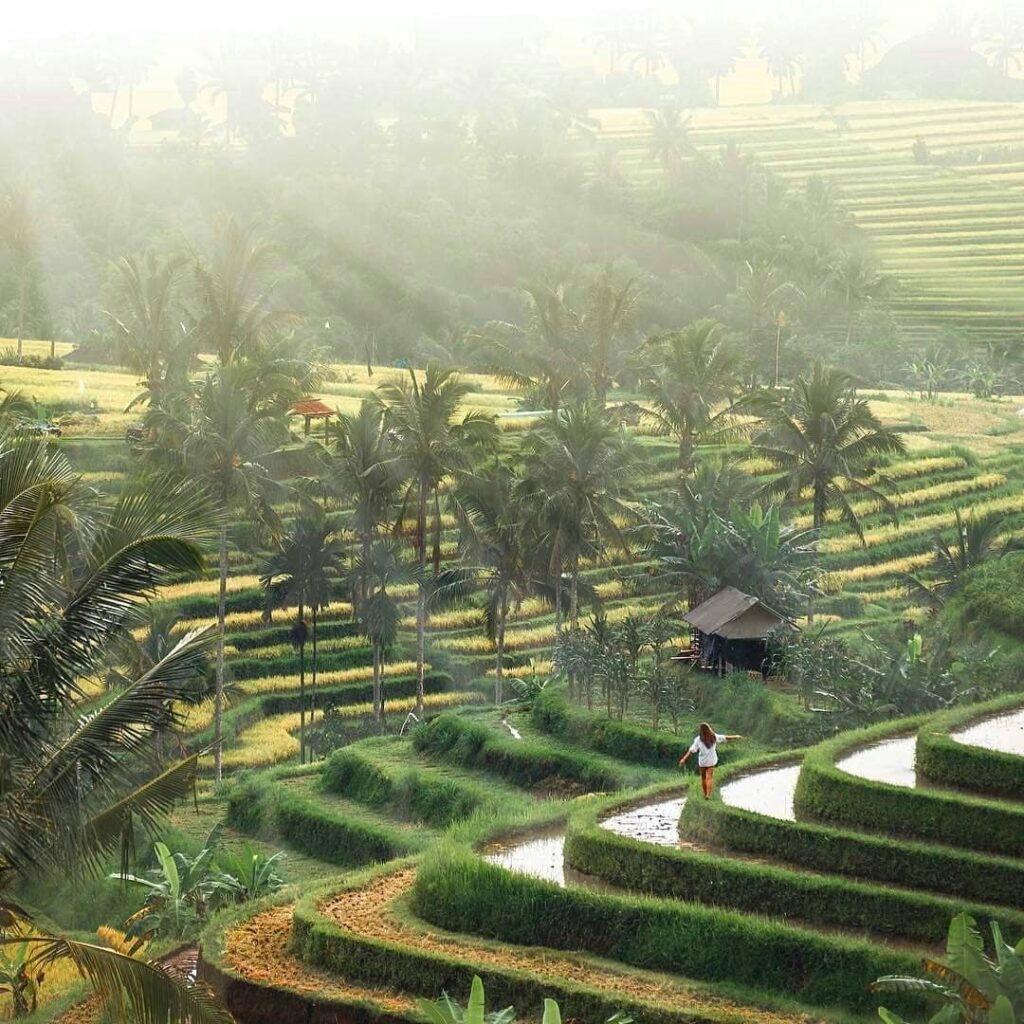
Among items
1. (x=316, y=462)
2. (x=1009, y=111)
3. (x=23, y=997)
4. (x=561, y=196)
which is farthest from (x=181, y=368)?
(x=1009, y=111)

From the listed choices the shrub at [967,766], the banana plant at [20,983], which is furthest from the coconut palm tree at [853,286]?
the banana plant at [20,983]

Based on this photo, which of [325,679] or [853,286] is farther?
[853,286]

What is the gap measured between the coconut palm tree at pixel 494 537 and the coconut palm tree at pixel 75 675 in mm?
24931

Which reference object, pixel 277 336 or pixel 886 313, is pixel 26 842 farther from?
pixel 886 313

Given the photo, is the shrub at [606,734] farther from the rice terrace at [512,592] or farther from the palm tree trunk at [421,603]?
the palm tree trunk at [421,603]

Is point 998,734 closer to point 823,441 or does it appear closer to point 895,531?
point 823,441

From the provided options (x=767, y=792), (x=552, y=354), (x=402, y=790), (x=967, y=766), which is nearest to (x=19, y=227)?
(x=552, y=354)

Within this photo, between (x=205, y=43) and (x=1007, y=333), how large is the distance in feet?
304

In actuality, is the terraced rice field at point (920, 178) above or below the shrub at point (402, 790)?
above

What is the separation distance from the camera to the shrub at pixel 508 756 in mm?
28719

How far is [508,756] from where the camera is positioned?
30125 millimetres

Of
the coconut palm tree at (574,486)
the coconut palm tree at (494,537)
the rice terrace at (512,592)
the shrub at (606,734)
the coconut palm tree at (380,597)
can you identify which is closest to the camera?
the rice terrace at (512,592)

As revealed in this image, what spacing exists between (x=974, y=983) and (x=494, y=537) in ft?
88.8

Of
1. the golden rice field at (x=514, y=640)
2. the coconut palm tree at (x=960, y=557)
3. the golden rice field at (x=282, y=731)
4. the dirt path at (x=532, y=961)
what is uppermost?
the dirt path at (x=532, y=961)
